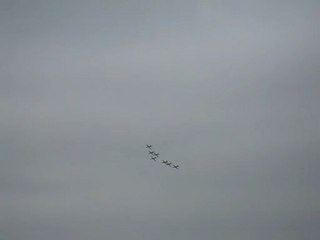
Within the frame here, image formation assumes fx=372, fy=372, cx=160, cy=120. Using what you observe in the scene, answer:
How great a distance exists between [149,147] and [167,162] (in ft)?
29.9

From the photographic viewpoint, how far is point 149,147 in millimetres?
128875

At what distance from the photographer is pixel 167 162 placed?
132375 millimetres
